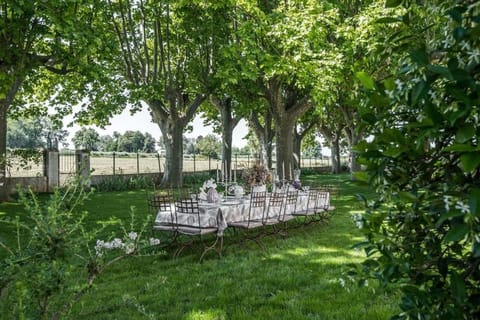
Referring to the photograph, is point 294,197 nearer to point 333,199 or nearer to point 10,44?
point 333,199

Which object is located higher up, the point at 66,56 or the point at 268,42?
the point at 268,42

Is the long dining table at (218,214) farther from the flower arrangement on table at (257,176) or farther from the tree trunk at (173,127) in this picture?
the tree trunk at (173,127)

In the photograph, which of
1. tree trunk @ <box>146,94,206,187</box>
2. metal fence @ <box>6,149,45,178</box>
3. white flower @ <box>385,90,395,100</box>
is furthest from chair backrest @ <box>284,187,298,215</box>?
metal fence @ <box>6,149,45,178</box>

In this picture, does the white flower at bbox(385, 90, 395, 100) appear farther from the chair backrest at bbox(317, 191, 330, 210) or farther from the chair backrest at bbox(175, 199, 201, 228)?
the chair backrest at bbox(317, 191, 330, 210)

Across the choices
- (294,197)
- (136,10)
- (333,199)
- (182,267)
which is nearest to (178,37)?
(136,10)

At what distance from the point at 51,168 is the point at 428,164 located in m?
19.5

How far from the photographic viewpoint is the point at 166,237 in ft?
28.6

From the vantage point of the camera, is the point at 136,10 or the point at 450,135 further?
the point at 136,10

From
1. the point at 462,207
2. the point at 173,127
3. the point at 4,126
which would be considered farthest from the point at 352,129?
the point at 462,207

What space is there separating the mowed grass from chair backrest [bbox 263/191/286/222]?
517 millimetres

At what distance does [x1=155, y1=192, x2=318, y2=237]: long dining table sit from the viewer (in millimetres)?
7191

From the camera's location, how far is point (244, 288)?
17.1 ft

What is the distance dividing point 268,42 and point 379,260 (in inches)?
501

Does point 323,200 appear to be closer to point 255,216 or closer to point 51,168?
point 255,216
